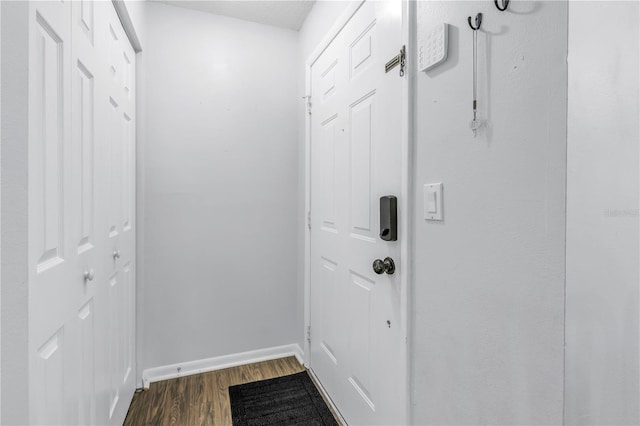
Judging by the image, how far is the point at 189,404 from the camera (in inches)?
70.3

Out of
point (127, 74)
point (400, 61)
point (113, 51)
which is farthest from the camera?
point (127, 74)

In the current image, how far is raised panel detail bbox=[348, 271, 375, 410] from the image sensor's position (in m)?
1.41

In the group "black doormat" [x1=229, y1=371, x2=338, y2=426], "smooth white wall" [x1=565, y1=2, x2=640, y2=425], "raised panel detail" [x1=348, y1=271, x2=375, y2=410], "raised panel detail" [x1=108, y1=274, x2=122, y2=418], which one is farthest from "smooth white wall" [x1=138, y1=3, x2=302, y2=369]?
"smooth white wall" [x1=565, y1=2, x2=640, y2=425]

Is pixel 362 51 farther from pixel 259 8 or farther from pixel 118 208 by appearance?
pixel 118 208

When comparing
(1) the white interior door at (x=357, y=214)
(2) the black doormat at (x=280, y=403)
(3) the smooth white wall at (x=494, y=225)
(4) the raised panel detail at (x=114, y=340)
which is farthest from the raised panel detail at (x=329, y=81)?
(2) the black doormat at (x=280, y=403)

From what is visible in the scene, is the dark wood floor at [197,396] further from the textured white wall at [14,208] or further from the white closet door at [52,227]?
the textured white wall at [14,208]

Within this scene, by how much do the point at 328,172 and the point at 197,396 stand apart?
1527mm

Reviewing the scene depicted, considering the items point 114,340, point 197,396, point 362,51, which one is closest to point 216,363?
point 197,396

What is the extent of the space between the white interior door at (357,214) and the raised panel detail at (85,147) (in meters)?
1.05

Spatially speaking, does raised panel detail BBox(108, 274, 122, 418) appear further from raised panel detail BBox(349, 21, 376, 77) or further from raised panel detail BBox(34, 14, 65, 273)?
raised panel detail BBox(349, 21, 376, 77)

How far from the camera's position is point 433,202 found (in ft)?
3.26

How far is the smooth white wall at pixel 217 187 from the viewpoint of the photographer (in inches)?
79.8

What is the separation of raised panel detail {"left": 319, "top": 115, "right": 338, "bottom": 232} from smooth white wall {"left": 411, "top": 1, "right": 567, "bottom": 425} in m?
0.73

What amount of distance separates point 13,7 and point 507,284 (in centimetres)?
121
